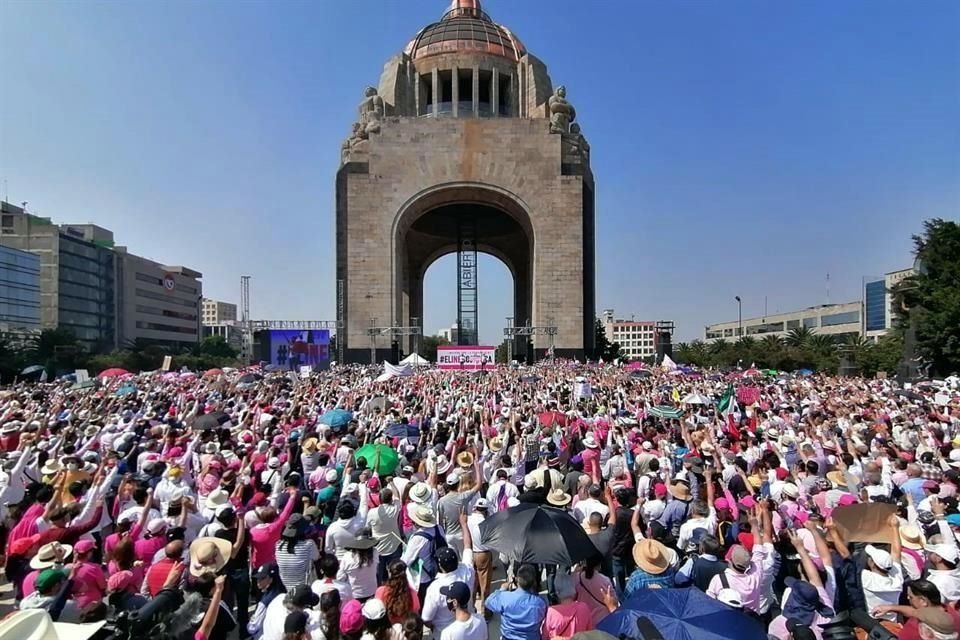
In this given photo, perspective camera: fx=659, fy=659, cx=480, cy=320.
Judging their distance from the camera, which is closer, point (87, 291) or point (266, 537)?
point (266, 537)

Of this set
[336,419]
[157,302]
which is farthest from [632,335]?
[336,419]

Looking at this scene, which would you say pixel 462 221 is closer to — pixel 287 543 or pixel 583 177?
pixel 583 177

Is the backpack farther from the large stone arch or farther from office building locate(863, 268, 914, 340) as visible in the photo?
office building locate(863, 268, 914, 340)

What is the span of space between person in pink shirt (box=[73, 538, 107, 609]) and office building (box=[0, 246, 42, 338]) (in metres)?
79.3

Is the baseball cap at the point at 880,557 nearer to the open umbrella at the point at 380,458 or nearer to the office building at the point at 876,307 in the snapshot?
the open umbrella at the point at 380,458

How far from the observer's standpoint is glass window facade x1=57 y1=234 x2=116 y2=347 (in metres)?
85.4

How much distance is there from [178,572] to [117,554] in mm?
653

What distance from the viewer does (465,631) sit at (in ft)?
13.4

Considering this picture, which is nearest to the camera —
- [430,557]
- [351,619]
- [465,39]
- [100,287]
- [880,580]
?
[351,619]

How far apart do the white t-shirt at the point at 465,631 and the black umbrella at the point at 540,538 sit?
0.79 meters

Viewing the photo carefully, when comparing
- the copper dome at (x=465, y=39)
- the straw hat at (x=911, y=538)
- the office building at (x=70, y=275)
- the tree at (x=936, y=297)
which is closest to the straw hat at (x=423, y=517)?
the straw hat at (x=911, y=538)

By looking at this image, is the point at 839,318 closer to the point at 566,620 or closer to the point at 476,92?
the point at 476,92

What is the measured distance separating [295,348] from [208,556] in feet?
99.6

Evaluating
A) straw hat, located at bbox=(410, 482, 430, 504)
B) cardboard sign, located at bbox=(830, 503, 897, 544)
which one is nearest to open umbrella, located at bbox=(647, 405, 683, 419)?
cardboard sign, located at bbox=(830, 503, 897, 544)
